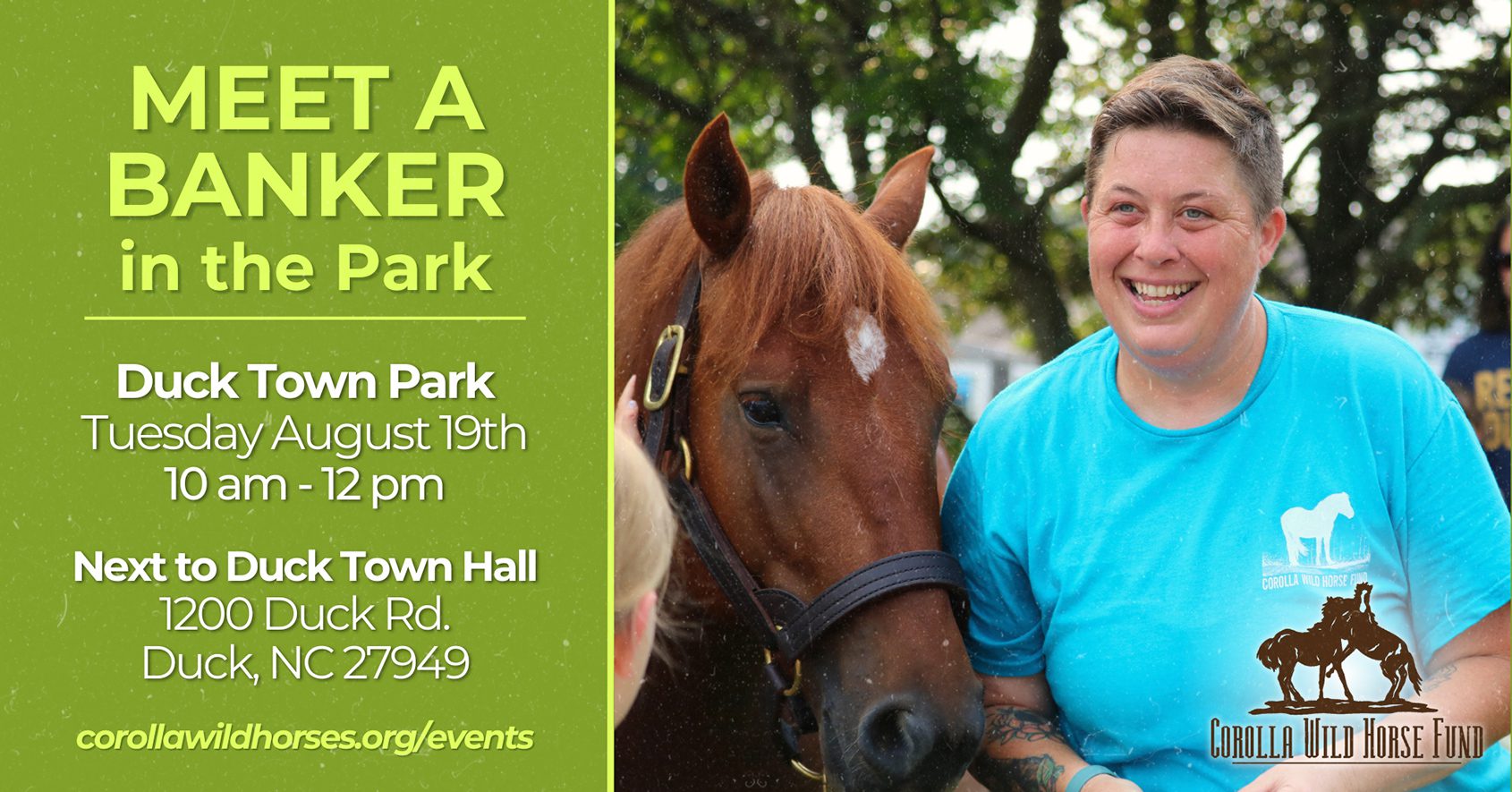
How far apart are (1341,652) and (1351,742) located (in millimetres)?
129

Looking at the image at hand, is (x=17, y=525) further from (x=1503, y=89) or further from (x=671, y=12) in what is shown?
(x=1503, y=89)

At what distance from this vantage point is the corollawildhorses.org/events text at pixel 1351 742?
169 cm

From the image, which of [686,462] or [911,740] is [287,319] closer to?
[686,462]

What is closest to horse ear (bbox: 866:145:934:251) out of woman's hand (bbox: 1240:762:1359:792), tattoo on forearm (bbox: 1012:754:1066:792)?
tattoo on forearm (bbox: 1012:754:1066:792)

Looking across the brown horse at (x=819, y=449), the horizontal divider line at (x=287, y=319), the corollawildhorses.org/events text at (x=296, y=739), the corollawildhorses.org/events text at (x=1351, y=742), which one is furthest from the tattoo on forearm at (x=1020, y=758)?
the horizontal divider line at (x=287, y=319)

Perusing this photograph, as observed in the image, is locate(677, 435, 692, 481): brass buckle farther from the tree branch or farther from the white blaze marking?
the tree branch

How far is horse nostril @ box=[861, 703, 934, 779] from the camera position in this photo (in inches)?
69.7

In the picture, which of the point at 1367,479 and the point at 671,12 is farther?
the point at 671,12

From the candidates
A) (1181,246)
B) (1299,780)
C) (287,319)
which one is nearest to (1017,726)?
(1299,780)

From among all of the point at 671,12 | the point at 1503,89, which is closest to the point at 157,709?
the point at 671,12

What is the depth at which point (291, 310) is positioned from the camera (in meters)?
1.85

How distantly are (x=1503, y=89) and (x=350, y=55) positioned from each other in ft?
9.57

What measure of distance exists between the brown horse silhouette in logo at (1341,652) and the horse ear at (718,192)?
1073mm

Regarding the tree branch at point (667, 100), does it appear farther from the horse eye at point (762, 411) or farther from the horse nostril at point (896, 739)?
the horse nostril at point (896, 739)
